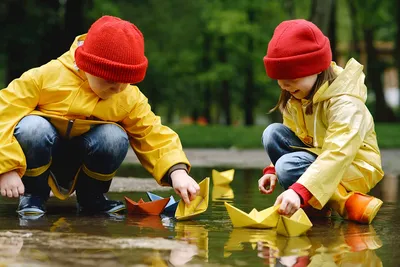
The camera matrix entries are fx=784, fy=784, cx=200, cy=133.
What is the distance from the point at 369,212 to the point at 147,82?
949 inches

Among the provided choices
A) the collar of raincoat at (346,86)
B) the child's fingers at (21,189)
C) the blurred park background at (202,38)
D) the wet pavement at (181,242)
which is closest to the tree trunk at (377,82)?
the blurred park background at (202,38)

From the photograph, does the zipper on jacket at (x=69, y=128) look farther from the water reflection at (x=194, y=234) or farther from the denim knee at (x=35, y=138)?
the water reflection at (x=194, y=234)

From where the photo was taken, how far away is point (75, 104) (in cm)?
396

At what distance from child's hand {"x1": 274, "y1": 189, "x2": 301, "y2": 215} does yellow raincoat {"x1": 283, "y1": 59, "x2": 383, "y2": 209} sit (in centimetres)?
13

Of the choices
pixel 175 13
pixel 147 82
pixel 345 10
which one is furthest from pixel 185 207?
pixel 345 10

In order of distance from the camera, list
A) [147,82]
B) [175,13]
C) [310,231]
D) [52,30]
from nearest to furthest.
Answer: [310,231] < [52,30] < [147,82] < [175,13]

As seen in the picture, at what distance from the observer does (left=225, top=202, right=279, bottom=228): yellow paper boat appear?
3506 mm

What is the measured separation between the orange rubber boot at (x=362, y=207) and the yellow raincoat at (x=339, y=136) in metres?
0.11

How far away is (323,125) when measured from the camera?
161 inches

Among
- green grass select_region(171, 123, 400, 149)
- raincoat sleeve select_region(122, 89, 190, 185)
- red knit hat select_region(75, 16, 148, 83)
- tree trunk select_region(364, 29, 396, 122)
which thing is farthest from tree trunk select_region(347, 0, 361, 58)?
red knit hat select_region(75, 16, 148, 83)

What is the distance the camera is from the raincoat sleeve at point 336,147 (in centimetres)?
368

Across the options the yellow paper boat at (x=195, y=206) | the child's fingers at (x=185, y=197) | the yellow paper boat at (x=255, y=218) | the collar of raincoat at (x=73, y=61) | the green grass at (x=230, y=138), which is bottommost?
the green grass at (x=230, y=138)

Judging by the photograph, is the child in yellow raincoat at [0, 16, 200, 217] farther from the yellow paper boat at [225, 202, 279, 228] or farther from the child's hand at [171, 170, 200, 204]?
the yellow paper boat at [225, 202, 279, 228]

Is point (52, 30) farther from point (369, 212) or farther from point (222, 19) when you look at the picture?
point (369, 212)
